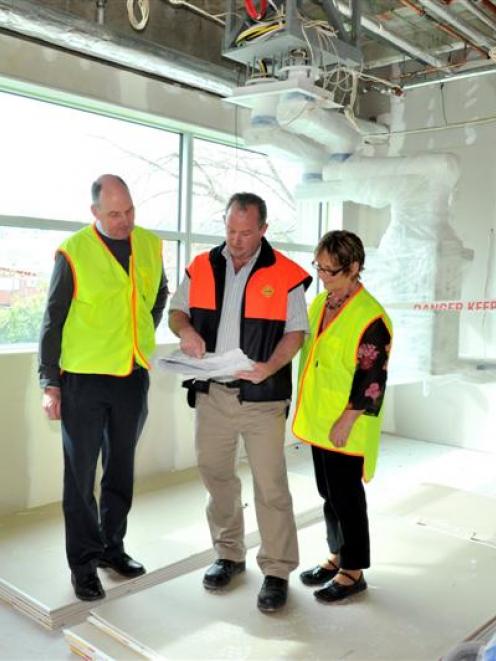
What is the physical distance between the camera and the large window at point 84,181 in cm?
333

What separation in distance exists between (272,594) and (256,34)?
221 cm

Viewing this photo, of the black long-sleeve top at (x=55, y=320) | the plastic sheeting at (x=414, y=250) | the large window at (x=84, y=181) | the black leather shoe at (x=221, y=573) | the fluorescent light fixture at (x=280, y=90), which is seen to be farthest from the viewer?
the plastic sheeting at (x=414, y=250)

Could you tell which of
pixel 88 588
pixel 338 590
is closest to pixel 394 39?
pixel 338 590

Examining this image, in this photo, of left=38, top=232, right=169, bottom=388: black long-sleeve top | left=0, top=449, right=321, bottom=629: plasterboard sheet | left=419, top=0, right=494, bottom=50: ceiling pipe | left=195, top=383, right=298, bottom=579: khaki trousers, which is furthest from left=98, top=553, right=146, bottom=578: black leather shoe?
left=419, top=0, right=494, bottom=50: ceiling pipe

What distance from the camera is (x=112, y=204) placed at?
2332 mm

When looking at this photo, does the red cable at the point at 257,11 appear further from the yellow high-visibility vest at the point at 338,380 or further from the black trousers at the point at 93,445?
the black trousers at the point at 93,445

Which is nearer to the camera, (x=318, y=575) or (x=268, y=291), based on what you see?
(x=268, y=291)

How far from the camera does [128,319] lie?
95.1 inches

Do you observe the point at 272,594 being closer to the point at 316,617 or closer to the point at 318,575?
the point at 316,617

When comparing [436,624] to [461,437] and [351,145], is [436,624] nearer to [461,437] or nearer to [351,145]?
[461,437]

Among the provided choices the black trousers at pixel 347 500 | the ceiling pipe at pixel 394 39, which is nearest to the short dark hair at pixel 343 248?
the black trousers at pixel 347 500

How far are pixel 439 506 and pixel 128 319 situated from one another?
2.01m

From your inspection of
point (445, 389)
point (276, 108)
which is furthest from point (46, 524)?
point (445, 389)

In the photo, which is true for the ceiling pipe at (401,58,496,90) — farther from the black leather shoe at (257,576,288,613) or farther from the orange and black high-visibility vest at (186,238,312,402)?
the black leather shoe at (257,576,288,613)
